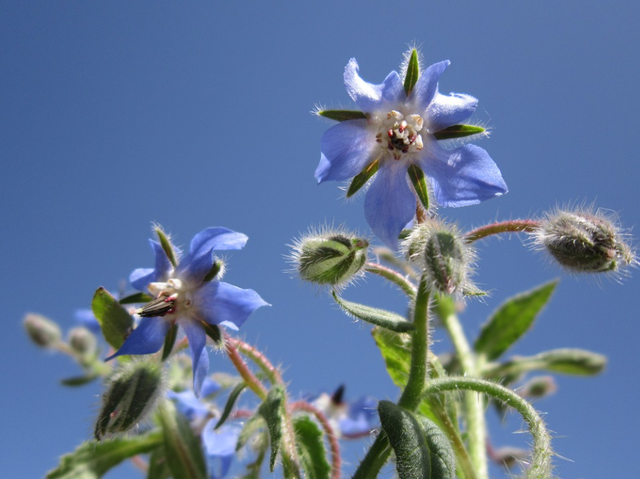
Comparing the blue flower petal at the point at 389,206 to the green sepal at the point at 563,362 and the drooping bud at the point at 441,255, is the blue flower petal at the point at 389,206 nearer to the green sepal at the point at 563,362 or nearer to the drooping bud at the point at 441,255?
the drooping bud at the point at 441,255

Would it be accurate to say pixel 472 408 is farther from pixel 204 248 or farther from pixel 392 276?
pixel 204 248

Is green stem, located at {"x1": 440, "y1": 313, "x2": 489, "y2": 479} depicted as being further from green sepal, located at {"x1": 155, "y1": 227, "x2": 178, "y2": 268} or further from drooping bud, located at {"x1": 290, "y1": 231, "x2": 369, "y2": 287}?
green sepal, located at {"x1": 155, "y1": 227, "x2": 178, "y2": 268}

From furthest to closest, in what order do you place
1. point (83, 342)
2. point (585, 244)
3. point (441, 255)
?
point (83, 342) < point (585, 244) < point (441, 255)

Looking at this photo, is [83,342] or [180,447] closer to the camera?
[180,447]

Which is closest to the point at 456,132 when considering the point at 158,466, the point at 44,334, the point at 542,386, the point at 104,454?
the point at 158,466

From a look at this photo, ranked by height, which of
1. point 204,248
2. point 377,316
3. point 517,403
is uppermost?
point 204,248

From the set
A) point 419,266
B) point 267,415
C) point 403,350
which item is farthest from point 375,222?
point 267,415

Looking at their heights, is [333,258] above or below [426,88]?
below

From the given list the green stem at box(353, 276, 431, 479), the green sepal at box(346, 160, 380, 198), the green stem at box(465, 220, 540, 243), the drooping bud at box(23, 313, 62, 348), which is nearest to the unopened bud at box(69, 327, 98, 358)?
the drooping bud at box(23, 313, 62, 348)
